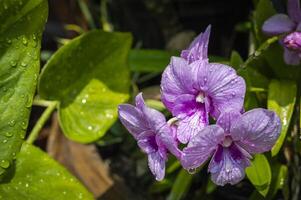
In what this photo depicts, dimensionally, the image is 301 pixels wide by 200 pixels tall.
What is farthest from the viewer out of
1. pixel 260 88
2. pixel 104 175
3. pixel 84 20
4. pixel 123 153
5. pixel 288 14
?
pixel 84 20

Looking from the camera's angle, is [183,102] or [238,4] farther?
[238,4]

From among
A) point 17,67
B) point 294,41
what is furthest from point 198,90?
point 17,67

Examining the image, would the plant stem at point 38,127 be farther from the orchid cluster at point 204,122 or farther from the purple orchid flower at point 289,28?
the purple orchid flower at point 289,28

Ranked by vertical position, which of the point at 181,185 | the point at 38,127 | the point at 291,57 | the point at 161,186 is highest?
the point at 291,57

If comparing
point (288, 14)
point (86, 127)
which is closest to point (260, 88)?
point (288, 14)

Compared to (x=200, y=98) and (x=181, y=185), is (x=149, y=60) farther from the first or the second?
(x=200, y=98)

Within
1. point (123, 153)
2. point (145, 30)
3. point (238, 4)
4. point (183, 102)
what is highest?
point (183, 102)

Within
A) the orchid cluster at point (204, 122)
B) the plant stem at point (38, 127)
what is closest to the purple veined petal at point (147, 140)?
the orchid cluster at point (204, 122)

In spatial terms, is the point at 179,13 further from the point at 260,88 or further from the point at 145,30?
the point at 260,88
